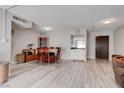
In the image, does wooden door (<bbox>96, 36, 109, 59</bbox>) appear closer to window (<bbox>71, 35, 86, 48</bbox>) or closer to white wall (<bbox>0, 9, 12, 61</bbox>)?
window (<bbox>71, 35, 86, 48</bbox>)

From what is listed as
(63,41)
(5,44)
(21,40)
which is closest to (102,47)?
(63,41)

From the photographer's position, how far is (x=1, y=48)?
3.93 m

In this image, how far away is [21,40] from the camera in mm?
8398

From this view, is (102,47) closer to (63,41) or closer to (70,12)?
(63,41)

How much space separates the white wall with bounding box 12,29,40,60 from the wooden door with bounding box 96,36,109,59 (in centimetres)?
522

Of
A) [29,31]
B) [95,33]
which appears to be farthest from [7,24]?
[95,33]

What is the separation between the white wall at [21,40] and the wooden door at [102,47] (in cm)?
522

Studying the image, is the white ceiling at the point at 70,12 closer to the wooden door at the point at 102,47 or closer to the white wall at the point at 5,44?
the white wall at the point at 5,44

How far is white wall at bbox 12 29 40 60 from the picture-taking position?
8094mm

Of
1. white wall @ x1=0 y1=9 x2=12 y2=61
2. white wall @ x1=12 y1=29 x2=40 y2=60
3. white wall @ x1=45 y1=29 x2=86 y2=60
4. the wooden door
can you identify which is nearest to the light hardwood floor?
white wall @ x1=0 y1=9 x2=12 y2=61

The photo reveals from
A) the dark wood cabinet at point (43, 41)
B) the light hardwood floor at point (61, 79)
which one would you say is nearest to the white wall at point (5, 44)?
the light hardwood floor at point (61, 79)

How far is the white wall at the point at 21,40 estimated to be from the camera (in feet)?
26.6

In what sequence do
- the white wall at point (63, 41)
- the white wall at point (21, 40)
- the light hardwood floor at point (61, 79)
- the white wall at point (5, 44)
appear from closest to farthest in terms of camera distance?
the light hardwood floor at point (61, 79) < the white wall at point (5, 44) < the white wall at point (21, 40) < the white wall at point (63, 41)
